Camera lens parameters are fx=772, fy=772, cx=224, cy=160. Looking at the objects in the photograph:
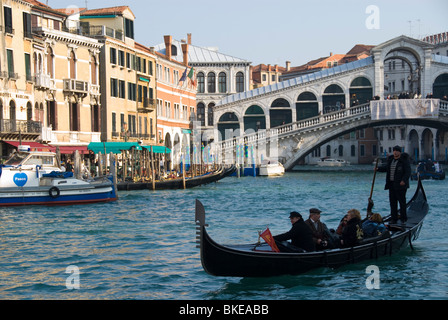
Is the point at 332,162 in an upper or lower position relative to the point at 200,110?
lower

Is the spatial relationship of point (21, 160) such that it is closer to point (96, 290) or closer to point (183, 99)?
point (96, 290)

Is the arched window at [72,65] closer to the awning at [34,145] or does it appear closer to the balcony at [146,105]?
the awning at [34,145]

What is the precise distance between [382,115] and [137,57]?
1145 cm

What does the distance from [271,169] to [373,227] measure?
996 inches

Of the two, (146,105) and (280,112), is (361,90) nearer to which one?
(280,112)

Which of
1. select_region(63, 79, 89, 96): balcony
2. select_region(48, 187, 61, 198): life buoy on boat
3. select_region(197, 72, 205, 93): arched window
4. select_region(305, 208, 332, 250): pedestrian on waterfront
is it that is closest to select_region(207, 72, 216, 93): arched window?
select_region(197, 72, 205, 93): arched window

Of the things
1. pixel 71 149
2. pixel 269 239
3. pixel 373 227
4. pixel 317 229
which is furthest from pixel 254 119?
pixel 269 239

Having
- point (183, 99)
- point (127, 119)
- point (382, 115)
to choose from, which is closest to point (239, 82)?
point (183, 99)

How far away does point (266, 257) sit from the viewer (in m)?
8.41

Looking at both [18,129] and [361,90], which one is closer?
[18,129]

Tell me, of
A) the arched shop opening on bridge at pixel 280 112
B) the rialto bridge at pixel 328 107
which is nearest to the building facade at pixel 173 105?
the rialto bridge at pixel 328 107
